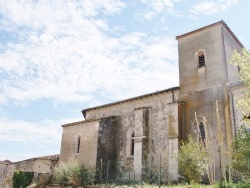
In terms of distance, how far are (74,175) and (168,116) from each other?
25.2ft

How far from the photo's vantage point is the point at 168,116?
1914cm

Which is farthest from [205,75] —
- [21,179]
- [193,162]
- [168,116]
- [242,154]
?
[21,179]

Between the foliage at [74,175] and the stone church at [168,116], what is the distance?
1222 mm

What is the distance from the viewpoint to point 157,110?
21.2 meters

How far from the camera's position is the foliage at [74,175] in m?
19.0

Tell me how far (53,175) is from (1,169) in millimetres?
13069

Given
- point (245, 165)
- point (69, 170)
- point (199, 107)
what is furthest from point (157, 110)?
point (245, 165)

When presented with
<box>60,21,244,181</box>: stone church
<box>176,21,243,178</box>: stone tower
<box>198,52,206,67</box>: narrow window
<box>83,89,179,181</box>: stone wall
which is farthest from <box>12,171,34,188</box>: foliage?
<box>198,52,206,67</box>: narrow window

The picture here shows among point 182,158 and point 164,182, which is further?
point 164,182

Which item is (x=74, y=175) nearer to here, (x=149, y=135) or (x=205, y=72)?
(x=149, y=135)

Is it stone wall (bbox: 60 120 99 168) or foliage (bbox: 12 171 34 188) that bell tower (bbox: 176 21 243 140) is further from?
foliage (bbox: 12 171 34 188)

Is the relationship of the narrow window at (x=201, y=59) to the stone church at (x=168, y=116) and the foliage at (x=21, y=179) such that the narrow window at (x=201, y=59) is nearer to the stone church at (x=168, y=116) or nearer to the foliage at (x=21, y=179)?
the stone church at (x=168, y=116)

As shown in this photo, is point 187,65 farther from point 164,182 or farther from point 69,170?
point 69,170

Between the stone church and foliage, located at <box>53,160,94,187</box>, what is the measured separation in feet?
4.01
